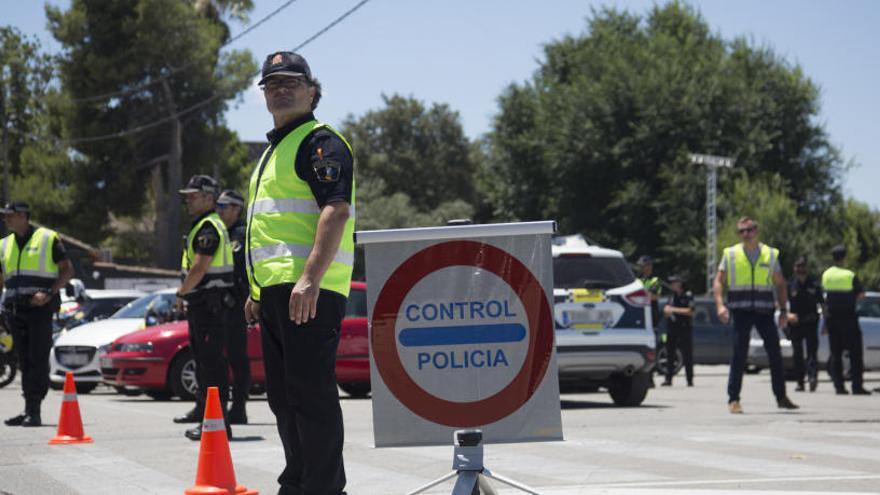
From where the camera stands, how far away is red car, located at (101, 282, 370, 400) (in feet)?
52.5

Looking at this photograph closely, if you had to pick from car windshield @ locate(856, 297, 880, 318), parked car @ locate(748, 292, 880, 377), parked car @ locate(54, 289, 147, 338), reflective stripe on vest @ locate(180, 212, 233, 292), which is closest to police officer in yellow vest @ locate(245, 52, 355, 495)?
reflective stripe on vest @ locate(180, 212, 233, 292)

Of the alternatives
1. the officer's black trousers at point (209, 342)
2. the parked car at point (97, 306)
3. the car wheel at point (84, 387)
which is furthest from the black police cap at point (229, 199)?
the parked car at point (97, 306)

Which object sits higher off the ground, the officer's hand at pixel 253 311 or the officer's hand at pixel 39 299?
the officer's hand at pixel 39 299

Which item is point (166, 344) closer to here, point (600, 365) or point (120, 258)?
point (600, 365)

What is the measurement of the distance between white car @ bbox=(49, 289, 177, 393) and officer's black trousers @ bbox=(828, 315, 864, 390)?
9.15m

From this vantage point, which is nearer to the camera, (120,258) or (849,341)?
(849,341)

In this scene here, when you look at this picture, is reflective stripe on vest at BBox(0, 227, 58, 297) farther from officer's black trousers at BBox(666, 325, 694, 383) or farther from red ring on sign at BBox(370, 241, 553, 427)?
officer's black trousers at BBox(666, 325, 694, 383)

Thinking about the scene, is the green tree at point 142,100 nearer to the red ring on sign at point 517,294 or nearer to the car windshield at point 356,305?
the car windshield at point 356,305

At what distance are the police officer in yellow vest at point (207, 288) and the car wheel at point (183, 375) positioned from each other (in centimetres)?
526

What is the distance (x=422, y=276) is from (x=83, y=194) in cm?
4853

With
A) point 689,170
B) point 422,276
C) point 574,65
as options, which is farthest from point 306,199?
point 574,65

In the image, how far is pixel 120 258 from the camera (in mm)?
70812

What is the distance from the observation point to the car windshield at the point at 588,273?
47.8 feet

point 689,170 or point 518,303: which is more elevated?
point 689,170
